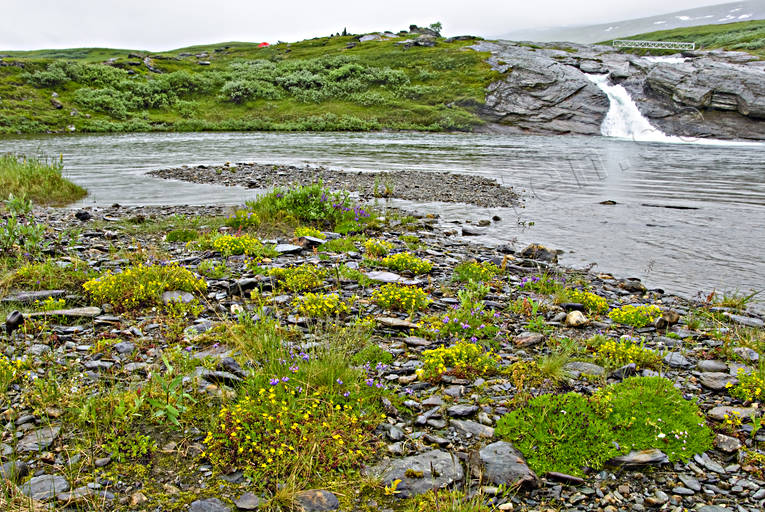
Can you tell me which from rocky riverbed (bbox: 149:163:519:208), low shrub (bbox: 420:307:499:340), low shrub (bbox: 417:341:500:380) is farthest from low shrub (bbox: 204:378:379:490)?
rocky riverbed (bbox: 149:163:519:208)

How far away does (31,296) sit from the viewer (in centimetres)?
670

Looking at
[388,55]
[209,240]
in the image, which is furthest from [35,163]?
[388,55]

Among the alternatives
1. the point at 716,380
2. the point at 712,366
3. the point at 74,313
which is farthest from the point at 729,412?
the point at 74,313

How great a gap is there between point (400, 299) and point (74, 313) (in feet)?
13.7

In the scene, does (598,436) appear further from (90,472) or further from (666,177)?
(666,177)

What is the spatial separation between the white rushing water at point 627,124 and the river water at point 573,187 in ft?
32.5

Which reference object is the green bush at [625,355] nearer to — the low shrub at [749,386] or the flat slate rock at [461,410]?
the low shrub at [749,386]

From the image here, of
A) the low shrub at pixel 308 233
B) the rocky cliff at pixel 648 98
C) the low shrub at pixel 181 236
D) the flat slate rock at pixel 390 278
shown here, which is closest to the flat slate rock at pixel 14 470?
the flat slate rock at pixel 390 278

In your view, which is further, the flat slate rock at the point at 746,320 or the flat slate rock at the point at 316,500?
the flat slate rock at the point at 746,320

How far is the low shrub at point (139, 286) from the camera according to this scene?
673cm

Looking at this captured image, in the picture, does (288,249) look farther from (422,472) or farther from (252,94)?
(252,94)

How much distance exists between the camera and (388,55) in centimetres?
8731

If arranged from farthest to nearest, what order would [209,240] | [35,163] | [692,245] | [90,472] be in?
1. [35,163]
2. [692,245]
3. [209,240]
4. [90,472]

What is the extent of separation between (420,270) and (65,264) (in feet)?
19.2
